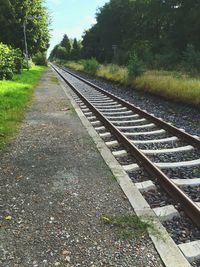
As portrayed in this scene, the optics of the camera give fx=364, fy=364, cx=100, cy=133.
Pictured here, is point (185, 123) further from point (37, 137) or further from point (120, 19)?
point (120, 19)

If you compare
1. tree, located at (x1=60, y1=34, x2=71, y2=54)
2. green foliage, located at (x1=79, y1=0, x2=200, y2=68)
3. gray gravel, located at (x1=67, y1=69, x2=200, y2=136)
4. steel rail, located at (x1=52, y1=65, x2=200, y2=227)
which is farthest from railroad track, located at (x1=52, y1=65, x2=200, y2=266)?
tree, located at (x1=60, y1=34, x2=71, y2=54)

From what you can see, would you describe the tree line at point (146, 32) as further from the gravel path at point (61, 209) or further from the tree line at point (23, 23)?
→ the gravel path at point (61, 209)

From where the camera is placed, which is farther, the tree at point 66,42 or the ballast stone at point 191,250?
the tree at point 66,42

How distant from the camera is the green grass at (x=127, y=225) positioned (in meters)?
3.95

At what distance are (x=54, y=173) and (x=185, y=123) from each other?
5068 millimetres

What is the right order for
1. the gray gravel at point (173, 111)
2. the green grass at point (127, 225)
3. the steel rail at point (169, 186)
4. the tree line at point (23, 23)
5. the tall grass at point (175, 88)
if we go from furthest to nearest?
the tree line at point (23, 23) → the tall grass at point (175, 88) → the gray gravel at point (173, 111) → the steel rail at point (169, 186) → the green grass at point (127, 225)

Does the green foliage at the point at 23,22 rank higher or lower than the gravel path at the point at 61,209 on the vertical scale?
higher

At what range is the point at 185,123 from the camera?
32.5ft

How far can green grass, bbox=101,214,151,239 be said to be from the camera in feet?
12.9

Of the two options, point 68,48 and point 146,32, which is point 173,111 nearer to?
point 146,32

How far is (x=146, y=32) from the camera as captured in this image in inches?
2675

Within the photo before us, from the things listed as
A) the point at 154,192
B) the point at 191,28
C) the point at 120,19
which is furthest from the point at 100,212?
the point at 120,19

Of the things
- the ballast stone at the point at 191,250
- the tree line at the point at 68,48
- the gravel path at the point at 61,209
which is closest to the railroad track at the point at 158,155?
the ballast stone at the point at 191,250

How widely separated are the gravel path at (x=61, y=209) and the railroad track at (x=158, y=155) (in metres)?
0.51
